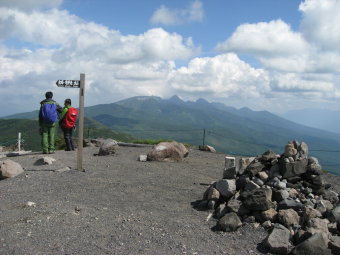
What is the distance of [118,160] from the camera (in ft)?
Answer: 48.3

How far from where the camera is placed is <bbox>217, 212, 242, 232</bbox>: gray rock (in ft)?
23.7

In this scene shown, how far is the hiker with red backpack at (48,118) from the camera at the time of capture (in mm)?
14266

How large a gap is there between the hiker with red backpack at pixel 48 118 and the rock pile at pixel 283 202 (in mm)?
8226

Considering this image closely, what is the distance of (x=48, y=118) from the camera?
14.2 metres

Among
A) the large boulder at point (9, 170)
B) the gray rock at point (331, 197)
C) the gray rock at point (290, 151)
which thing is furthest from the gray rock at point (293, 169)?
the large boulder at point (9, 170)

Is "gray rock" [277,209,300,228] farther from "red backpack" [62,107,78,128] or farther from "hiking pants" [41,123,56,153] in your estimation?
"red backpack" [62,107,78,128]

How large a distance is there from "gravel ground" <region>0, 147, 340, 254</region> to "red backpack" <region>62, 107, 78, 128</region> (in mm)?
3210

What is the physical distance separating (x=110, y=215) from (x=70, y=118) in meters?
8.74

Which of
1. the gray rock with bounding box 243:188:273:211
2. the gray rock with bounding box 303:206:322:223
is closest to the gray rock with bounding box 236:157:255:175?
the gray rock with bounding box 243:188:273:211

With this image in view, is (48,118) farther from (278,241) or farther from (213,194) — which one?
(278,241)

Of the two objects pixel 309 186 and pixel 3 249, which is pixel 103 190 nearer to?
pixel 3 249

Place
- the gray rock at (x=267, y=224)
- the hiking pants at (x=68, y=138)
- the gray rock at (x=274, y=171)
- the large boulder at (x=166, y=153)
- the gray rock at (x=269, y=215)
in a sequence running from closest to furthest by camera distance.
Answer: the gray rock at (x=267, y=224) < the gray rock at (x=269, y=215) < the gray rock at (x=274, y=171) < the large boulder at (x=166, y=153) < the hiking pants at (x=68, y=138)

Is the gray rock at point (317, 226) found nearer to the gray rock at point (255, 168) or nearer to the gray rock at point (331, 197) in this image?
the gray rock at point (331, 197)

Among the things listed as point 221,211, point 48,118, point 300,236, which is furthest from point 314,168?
point 48,118
